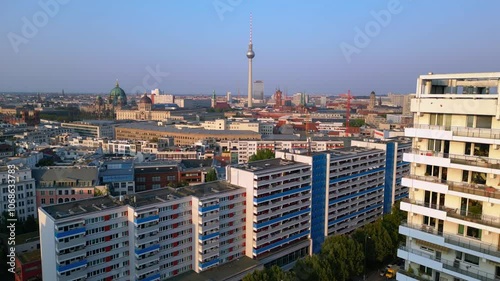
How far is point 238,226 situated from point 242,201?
1301 mm

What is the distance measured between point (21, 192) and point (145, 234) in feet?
41.6

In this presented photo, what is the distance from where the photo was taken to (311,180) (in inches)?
835

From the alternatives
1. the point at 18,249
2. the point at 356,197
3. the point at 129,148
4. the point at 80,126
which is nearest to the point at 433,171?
the point at 356,197

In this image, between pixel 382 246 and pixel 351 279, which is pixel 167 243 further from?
pixel 382 246

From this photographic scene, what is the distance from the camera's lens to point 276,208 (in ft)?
65.0

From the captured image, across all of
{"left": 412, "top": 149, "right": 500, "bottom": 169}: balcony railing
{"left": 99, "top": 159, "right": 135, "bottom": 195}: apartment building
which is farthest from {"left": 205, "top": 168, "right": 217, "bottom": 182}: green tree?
{"left": 412, "top": 149, "right": 500, "bottom": 169}: balcony railing

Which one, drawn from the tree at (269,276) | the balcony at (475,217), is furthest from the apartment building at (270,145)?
the balcony at (475,217)

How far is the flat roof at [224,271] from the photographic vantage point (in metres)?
17.0

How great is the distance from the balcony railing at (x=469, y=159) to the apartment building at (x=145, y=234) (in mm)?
11171

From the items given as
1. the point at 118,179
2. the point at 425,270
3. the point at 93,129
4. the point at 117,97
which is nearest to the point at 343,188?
the point at 425,270

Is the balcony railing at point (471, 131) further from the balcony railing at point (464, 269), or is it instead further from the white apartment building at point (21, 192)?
the white apartment building at point (21, 192)

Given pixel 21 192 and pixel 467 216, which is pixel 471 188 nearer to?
pixel 467 216

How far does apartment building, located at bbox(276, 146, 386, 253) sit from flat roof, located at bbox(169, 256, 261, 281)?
5160 mm

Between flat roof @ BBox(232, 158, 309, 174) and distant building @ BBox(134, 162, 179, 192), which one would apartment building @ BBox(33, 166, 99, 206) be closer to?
distant building @ BBox(134, 162, 179, 192)
